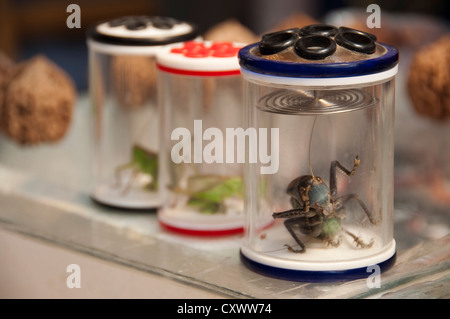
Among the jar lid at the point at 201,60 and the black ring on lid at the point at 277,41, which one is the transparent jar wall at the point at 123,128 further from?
the black ring on lid at the point at 277,41

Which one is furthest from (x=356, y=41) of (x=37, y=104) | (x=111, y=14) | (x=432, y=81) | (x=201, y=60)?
(x=111, y=14)

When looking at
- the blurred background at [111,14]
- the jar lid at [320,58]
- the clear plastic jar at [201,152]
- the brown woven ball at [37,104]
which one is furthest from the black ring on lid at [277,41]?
the blurred background at [111,14]

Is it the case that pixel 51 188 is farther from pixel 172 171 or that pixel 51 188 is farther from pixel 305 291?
pixel 305 291

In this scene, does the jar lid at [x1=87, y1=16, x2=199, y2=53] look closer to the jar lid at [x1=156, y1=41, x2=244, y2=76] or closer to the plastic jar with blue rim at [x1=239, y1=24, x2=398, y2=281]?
the jar lid at [x1=156, y1=41, x2=244, y2=76]

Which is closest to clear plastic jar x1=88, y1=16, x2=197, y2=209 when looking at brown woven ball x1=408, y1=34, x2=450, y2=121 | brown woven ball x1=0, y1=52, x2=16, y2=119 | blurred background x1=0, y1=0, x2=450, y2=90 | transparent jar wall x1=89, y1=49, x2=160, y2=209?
transparent jar wall x1=89, y1=49, x2=160, y2=209

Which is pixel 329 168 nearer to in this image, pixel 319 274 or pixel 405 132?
pixel 319 274
